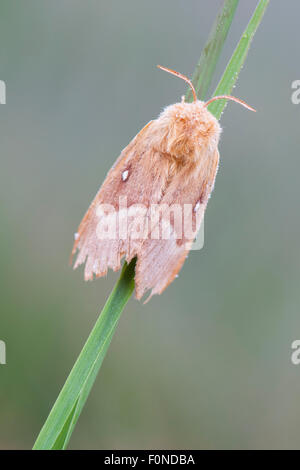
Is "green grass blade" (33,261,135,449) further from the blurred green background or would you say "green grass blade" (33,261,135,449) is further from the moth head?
the blurred green background

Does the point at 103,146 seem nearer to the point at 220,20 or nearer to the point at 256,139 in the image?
the point at 256,139

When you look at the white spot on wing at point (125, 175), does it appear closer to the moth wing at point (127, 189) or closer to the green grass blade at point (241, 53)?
the moth wing at point (127, 189)

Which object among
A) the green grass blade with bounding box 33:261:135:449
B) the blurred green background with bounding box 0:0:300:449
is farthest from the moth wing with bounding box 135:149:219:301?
the blurred green background with bounding box 0:0:300:449

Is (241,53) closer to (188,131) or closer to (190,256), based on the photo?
(188,131)

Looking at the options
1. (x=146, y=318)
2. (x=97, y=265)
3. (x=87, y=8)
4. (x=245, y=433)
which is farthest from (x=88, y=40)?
(x=245, y=433)

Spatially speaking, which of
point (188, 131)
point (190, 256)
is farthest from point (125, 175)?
point (190, 256)
